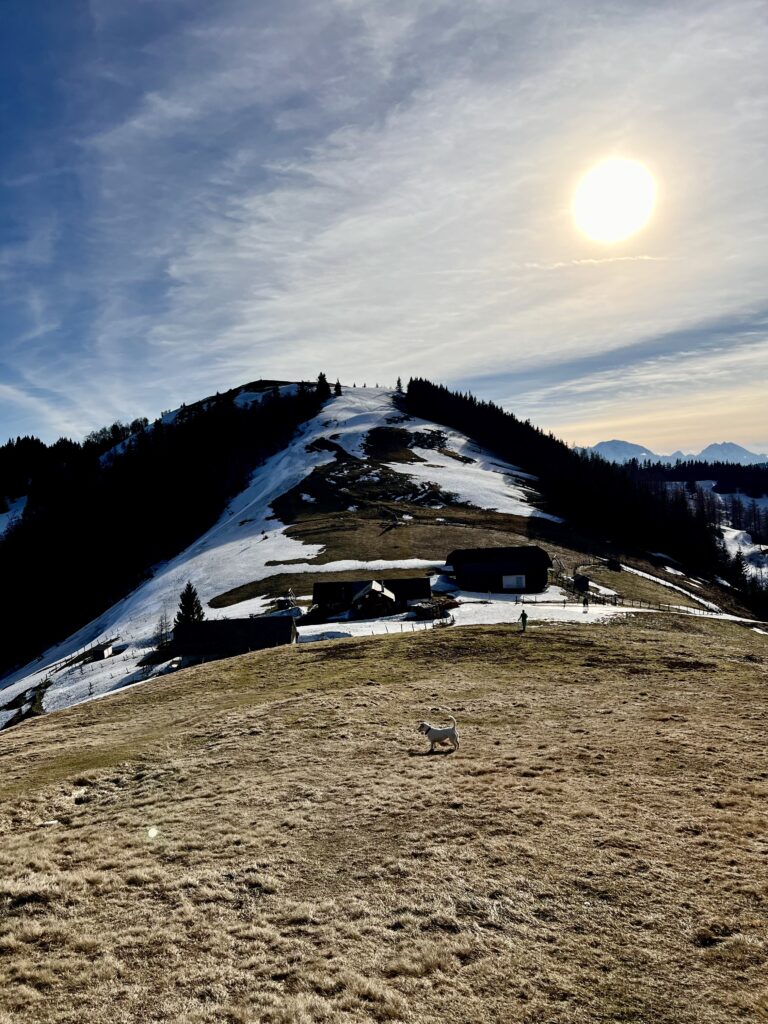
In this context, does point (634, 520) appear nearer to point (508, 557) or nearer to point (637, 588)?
point (637, 588)

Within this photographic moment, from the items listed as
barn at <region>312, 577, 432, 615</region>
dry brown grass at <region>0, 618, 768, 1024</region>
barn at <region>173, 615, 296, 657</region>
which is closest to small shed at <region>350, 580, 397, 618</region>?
barn at <region>312, 577, 432, 615</region>

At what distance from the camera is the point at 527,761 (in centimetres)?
2127

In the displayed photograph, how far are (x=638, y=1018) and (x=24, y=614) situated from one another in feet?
474

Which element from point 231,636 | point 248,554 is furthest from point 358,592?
point 248,554

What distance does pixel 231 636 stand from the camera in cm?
5644

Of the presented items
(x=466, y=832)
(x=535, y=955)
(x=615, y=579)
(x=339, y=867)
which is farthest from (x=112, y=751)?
(x=615, y=579)

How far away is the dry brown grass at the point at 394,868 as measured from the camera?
9.84 m

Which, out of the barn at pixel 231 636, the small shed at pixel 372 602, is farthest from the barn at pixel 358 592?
the barn at pixel 231 636

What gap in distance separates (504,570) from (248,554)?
4514 cm

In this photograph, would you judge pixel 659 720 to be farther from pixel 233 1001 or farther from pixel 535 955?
pixel 233 1001

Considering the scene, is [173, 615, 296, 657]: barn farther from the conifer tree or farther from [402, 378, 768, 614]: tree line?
[402, 378, 768, 614]: tree line

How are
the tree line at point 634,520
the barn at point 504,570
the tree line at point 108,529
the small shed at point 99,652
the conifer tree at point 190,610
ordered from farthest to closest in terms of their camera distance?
the tree line at point 634,520 → the tree line at point 108,529 → the barn at point 504,570 → the small shed at point 99,652 → the conifer tree at point 190,610

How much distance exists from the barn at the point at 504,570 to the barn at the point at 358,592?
1047 centimetres

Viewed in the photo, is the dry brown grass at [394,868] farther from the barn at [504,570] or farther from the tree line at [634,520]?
the tree line at [634,520]
